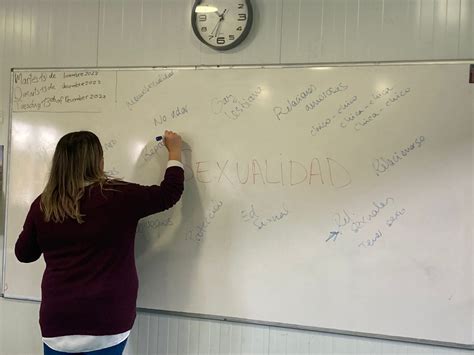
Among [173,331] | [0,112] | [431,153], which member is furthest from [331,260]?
[0,112]

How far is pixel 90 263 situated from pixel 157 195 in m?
0.35

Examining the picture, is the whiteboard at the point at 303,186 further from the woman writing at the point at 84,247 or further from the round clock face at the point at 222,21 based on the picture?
the woman writing at the point at 84,247

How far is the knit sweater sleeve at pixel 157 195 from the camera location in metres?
1.72

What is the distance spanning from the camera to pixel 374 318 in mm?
1891

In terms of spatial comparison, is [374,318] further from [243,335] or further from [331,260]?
[243,335]

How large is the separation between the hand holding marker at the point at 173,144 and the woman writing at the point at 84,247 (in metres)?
0.29

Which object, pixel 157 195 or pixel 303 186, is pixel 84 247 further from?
pixel 303 186

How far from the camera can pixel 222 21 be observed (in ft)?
6.66

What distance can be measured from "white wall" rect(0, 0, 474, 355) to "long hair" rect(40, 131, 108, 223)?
0.62 m

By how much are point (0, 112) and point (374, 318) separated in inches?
79.0

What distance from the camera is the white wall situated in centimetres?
187

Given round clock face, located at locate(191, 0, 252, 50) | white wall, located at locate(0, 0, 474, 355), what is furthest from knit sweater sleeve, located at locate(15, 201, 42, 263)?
round clock face, located at locate(191, 0, 252, 50)

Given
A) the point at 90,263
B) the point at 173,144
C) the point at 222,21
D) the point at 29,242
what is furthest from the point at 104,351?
the point at 222,21

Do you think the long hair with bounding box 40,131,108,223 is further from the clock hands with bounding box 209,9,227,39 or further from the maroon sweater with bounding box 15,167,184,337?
the clock hands with bounding box 209,9,227,39
